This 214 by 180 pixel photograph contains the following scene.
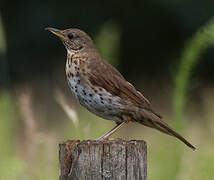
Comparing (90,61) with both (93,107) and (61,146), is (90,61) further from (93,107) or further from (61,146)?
(61,146)

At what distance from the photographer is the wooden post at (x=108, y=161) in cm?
440

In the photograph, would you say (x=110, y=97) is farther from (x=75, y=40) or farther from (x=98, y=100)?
(x=75, y=40)

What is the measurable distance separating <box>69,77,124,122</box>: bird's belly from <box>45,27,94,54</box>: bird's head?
0.55 metres

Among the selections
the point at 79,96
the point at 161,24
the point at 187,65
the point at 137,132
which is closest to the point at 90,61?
the point at 79,96

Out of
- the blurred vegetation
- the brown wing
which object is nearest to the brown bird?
the brown wing

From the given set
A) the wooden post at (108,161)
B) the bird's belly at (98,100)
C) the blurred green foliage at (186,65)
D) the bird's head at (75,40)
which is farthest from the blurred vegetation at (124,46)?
the wooden post at (108,161)

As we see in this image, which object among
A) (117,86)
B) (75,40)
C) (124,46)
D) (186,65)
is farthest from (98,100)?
(124,46)

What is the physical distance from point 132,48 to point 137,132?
4.92m

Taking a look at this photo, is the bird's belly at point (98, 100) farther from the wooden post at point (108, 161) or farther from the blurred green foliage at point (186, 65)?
the wooden post at point (108, 161)

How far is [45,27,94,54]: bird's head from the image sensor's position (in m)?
6.12

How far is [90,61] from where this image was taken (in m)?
5.79

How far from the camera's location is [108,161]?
441 centimetres

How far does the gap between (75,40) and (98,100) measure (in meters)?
0.82

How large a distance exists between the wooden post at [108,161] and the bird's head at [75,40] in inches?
68.7
